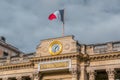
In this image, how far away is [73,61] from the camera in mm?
49375

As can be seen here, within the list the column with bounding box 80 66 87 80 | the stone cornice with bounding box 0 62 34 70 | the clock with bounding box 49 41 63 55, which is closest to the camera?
the column with bounding box 80 66 87 80

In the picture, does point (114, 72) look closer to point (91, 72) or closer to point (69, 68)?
point (91, 72)

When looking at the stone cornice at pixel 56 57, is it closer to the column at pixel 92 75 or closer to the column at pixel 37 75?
the column at pixel 37 75

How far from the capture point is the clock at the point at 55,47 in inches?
2007

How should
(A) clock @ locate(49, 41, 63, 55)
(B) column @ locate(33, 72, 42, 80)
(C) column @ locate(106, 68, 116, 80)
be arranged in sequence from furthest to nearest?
(B) column @ locate(33, 72, 42, 80)
(A) clock @ locate(49, 41, 63, 55)
(C) column @ locate(106, 68, 116, 80)

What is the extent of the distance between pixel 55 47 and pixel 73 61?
4030 millimetres

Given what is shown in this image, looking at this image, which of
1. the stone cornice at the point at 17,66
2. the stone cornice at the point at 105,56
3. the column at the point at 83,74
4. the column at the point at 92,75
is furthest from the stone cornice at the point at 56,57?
the column at the point at 92,75

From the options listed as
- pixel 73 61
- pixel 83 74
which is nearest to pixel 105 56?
pixel 83 74

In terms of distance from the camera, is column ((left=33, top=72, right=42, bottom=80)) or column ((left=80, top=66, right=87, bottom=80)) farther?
column ((left=33, top=72, right=42, bottom=80))

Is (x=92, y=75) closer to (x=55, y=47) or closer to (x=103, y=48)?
(x=103, y=48)

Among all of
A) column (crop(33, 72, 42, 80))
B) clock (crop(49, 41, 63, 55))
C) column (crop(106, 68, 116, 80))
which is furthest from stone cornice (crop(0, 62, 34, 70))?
column (crop(106, 68, 116, 80))

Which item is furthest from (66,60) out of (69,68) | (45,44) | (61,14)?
(61,14)

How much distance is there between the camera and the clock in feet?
167

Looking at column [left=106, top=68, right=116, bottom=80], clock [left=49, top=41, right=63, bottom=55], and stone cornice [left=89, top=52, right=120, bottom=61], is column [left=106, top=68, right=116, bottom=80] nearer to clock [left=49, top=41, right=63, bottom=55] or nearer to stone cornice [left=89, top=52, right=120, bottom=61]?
stone cornice [left=89, top=52, right=120, bottom=61]
